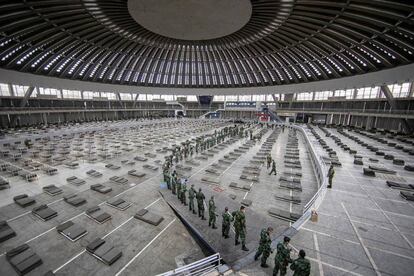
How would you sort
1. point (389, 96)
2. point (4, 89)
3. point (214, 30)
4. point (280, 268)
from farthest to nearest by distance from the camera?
point (4, 89) → point (389, 96) → point (214, 30) → point (280, 268)

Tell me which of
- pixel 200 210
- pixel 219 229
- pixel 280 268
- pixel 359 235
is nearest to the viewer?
pixel 280 268

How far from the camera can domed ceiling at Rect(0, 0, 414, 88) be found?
23.8 metres

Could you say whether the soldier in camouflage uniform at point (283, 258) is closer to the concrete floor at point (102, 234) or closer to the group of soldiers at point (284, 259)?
the group of soldiers at point (284, 259)

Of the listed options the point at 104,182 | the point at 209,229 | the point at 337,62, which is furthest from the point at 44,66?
the point at 337,62

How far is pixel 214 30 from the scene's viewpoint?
33969 millimetres

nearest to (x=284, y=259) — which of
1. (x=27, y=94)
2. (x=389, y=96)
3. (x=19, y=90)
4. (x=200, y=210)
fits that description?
(x=200, y=210)

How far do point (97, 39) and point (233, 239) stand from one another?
43.6 metres

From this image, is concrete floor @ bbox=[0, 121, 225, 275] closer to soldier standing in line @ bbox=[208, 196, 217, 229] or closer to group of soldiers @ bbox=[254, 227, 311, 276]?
soldier standing in line @ bbox=[208, 196, 217, 229]

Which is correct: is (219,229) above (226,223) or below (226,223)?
below

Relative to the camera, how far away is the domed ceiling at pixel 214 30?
2377 cm

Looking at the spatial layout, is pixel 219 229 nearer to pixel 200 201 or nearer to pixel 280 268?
pixel 200 201

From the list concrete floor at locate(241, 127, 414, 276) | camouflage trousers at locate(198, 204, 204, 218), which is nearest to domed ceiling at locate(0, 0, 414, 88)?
concrete floor at locate(241, 127, 414, 276)

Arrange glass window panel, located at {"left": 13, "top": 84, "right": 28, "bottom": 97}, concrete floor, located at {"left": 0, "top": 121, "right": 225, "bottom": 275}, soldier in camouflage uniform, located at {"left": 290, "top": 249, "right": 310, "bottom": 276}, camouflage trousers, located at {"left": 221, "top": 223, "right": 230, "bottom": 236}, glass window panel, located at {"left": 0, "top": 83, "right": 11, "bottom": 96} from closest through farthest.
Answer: soldier in camouflage uniform, located at {"left": 290, "top": 249, "right": 310, "bottom": 276}
concrete floor, located at {"left": 0, "top": 121, "right": 225, "bottom": 275}
camouflage trousers, located at {"left": 221, "top": 223, "right": 230, "bottom": 236}
glass window panel, located at {"left": 0, "top": 83, "right": 11, "bottom": 96}
glass window panel, located at {"left": 13, "top": 84, "right": 28, "bottom": 97}

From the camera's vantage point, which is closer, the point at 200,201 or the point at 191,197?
the point at 200,201
